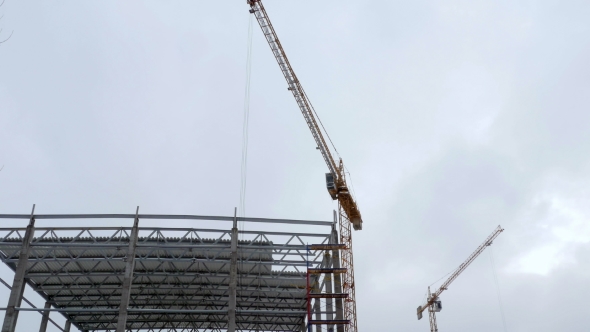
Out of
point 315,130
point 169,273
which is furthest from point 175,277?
point 315,130

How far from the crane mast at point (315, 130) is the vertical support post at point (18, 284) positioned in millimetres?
27635

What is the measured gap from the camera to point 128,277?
31844mm

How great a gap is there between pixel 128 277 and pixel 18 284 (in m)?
7.19

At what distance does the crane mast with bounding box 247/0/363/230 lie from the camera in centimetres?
4947

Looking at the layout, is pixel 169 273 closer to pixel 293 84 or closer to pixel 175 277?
pixel 175 277

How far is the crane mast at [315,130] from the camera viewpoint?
49.5 meters

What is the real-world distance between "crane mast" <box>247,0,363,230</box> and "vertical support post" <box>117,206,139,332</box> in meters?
23.7

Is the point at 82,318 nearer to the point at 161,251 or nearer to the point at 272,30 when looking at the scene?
the point at 161,251

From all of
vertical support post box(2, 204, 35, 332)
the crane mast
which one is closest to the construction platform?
vertical support post box(2, 204, 35, 332)

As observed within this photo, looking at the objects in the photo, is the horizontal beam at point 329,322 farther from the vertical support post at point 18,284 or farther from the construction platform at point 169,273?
the vertical support post at point 18,284

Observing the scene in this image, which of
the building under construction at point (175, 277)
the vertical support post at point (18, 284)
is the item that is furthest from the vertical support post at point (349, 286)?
the vertical support post at point (18, 284)

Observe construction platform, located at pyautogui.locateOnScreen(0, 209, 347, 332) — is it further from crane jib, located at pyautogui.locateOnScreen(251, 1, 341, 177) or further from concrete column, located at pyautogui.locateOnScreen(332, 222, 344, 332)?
crane jib, located at pyautogui.locateOnScreen(251, 1, 341, 177)

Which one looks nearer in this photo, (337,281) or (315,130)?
(337,281)

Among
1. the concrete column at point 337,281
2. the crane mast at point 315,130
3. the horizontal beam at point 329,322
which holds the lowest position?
the horizontal beam at point 329,322
